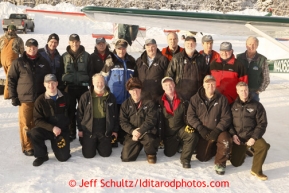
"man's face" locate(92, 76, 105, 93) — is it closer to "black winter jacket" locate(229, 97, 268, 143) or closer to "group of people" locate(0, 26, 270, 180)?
"group of people" locate(0, 26, 270, 180)

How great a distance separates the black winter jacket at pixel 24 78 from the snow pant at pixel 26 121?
0.11 metres

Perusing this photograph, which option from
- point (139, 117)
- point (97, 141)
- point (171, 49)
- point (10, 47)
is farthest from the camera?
point (10, 47)

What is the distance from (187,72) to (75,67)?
1.66 metres

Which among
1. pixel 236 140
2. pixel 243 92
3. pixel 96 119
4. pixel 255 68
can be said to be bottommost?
pixel 236 140

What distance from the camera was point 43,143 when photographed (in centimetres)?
412

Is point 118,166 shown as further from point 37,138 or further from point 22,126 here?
point 22,126

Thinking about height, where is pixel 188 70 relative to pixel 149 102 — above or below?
above

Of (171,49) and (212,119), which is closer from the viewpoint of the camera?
(212,119)

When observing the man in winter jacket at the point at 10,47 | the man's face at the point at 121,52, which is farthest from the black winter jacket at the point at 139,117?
the man in winter jacket at the point at 10,47

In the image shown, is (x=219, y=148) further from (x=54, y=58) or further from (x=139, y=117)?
(x=54, y=58)

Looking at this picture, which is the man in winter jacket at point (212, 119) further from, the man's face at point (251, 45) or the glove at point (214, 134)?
the man's face at point (251, 45)

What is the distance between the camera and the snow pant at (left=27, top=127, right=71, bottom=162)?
159 inches

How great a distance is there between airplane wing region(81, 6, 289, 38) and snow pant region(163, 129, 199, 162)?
5.58 feet

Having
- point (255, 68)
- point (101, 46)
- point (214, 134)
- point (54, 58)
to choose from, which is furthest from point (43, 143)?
point (255, 68)
